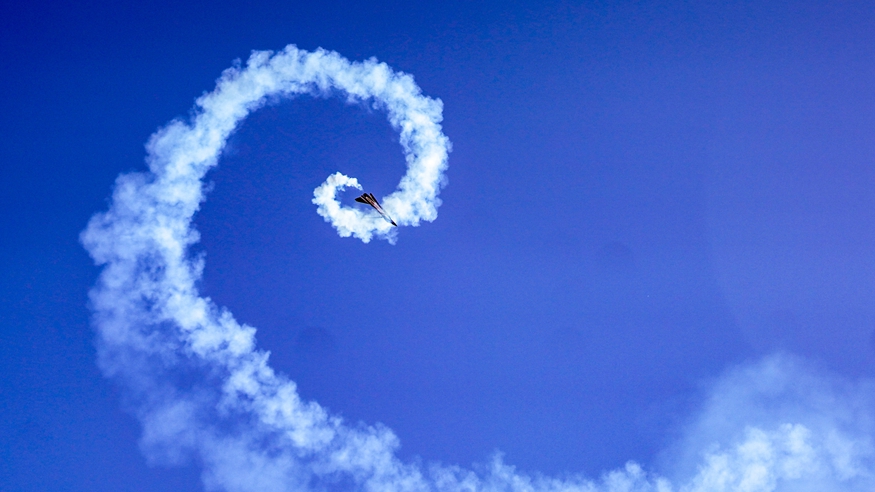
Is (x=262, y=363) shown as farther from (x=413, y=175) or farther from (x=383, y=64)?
(x=383, y=64)

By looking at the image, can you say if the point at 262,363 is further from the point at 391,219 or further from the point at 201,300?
the point at 391,219

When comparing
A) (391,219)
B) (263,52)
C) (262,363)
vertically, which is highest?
(263,52)

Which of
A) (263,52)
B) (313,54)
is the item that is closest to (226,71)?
(263,52)

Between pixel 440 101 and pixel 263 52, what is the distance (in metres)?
16.2

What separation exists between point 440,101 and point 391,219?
1121cm

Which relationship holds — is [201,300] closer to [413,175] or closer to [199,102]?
[199,102]

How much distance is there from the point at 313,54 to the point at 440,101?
40.0 ft

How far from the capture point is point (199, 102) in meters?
63.9

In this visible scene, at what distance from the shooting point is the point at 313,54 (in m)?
64.3

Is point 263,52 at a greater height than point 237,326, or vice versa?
point 263,52

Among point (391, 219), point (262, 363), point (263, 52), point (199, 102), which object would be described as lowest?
point (262, 363)

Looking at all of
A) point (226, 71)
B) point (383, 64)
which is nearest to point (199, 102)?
point (226, 71)

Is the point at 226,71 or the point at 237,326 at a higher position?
the point at 226,71

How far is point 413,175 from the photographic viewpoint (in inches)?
2525
